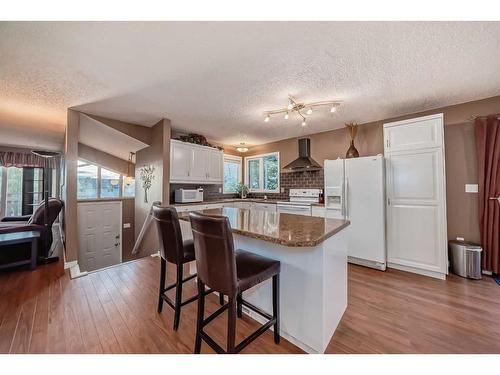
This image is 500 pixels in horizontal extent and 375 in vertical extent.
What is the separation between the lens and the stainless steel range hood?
4098 mm

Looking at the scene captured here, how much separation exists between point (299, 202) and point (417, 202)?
1.78m

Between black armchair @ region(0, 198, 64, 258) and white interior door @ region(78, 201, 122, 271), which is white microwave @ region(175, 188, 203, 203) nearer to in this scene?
black armchair @ region(0, 198, 64, 258)

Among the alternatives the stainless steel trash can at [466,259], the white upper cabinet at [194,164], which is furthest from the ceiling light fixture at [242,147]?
the stainless steel trash can at [466,259]

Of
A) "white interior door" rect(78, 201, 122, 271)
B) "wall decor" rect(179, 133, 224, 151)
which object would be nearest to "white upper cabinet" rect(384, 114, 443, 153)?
"wall decor" rect(179, 133, 224, 151)

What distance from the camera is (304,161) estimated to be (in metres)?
4.16

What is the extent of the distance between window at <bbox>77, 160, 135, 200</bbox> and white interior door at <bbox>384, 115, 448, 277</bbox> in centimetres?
576

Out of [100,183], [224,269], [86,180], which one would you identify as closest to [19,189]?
[86,180]

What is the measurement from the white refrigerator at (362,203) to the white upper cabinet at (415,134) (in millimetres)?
303

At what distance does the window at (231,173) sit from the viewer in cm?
541

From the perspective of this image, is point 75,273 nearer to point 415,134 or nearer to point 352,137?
point 352,137
